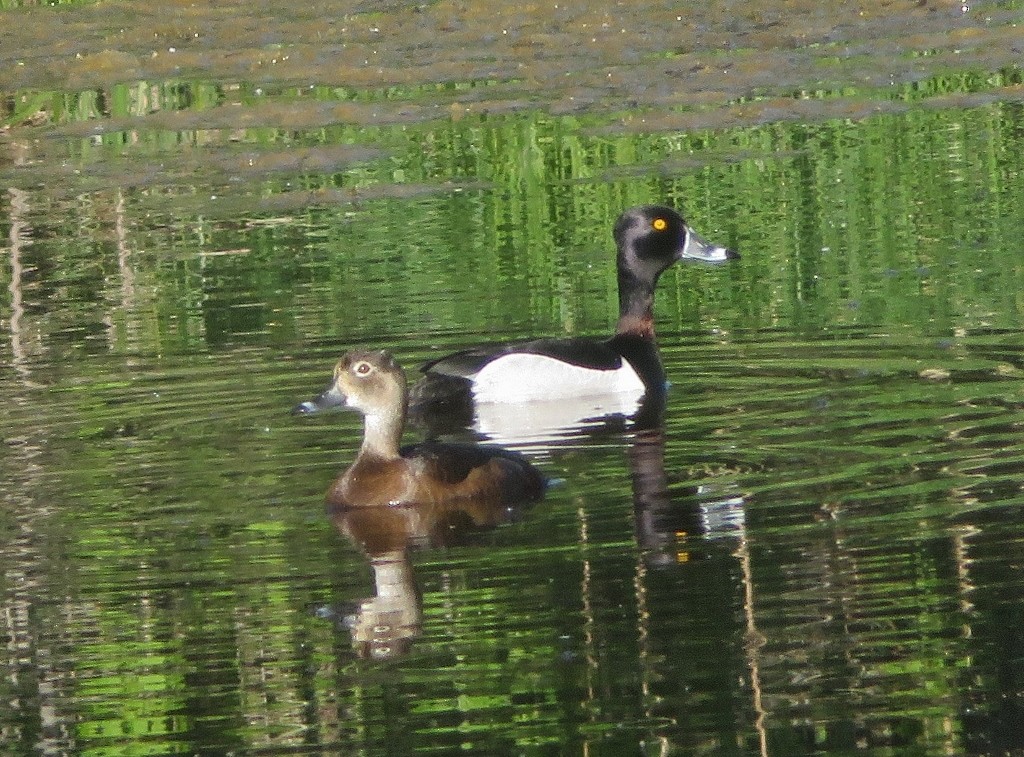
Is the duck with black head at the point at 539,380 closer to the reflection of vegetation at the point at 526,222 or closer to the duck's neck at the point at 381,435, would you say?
the reflection of vegetation at the point at 526,222

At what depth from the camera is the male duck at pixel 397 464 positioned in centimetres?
882

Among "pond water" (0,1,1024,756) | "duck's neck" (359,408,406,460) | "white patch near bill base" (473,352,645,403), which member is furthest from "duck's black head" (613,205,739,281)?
"duck's neck" (359,408,406,460)

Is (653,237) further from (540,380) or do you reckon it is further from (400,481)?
(400,481)

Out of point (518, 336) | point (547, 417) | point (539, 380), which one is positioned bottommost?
point (547, 417)

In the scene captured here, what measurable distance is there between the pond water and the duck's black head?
420mm

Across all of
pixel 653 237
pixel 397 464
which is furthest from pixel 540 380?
pixel 397 464

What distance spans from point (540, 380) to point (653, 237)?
186 centimetres

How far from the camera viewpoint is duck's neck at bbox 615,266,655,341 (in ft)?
40.3

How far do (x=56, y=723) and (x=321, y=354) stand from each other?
5609 mm

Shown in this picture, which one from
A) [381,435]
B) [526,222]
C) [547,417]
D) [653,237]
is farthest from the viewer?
[526,222]

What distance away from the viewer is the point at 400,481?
892 cm

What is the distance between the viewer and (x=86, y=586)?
772 centimetres

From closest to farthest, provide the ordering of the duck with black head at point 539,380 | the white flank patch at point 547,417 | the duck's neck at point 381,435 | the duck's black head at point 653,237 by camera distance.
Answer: the duck's neck at point 381,435 → the white flank patch at point 547,417 → the duck with black head at point 539,380 → the duck's black head at point 653,237

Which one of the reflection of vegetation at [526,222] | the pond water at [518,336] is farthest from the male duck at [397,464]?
the reflection of vegetation at [526,222]
